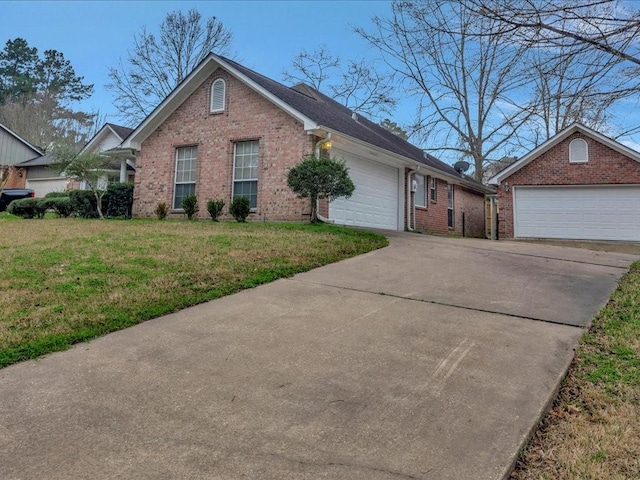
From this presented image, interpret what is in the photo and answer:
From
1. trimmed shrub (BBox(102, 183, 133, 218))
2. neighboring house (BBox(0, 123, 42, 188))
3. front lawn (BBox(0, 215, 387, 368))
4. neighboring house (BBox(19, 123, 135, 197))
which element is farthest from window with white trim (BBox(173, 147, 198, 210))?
neighboring house (BBox(0, 123, 42, 188))

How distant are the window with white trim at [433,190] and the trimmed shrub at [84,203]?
39.5ft

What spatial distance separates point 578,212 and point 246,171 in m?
11.0

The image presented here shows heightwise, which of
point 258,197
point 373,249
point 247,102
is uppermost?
point 247,102

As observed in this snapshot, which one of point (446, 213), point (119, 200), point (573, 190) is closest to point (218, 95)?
point (119, 200)

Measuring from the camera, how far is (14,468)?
7.04 ft

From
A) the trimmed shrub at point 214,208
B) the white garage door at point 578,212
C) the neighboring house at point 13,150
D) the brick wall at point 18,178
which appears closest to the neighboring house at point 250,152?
the trimmed shrub at point 214,208

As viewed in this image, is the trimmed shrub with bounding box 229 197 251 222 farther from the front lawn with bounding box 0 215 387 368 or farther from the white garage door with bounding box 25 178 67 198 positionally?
the white garage door with bounding box 25 178 67 198

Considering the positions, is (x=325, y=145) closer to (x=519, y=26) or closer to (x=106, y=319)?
(x=519, y=26)

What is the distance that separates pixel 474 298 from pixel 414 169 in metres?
10.9

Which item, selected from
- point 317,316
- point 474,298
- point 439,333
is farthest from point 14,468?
point 474,298

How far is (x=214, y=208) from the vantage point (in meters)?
12.5

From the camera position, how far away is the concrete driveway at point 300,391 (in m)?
2.21

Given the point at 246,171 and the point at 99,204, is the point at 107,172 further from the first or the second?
the point at 246,171

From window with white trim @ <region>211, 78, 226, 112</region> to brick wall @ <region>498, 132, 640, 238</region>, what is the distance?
32.9ft
